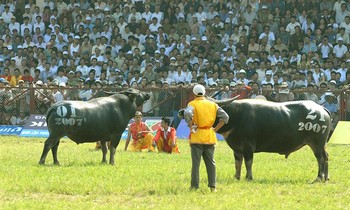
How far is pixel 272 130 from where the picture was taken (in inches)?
562

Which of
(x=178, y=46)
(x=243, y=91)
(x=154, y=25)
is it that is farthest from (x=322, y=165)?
(x=154, y=25)

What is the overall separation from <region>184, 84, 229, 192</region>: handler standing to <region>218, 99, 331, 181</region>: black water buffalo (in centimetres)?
158

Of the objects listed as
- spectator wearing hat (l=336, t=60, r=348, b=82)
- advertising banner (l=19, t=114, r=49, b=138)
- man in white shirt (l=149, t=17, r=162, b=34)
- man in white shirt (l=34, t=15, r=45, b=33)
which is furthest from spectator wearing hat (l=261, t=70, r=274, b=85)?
man in white shirt (l=34, t=15, r=45, b=33)

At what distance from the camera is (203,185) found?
13.1 meters

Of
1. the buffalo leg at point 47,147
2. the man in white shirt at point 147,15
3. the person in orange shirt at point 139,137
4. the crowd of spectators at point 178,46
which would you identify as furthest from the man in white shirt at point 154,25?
the buffalo leg at point 47,147

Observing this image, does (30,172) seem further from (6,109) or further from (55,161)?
(6,109)

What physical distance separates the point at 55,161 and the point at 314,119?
5.61 metres

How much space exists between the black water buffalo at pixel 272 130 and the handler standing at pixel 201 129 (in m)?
1.58

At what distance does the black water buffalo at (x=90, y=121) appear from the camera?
1688cm

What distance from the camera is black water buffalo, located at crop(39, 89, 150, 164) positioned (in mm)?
16875

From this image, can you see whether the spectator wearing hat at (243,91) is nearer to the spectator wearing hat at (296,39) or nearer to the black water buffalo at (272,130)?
the spectator wearing hat at (296,39)

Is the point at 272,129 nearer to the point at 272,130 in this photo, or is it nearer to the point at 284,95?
the point at 272,130

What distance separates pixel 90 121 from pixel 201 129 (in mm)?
5067

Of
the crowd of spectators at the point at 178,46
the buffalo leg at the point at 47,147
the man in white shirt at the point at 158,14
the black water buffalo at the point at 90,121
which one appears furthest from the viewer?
the man in white shirt at the point at 158,14
